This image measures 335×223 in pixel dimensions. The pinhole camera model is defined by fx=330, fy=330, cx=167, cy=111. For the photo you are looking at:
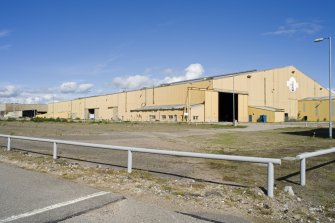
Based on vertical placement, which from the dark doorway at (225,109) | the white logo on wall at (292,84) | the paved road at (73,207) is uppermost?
the white logo on wall at (292,84)

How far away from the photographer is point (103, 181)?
843 cm

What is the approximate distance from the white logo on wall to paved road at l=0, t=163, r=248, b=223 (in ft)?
241

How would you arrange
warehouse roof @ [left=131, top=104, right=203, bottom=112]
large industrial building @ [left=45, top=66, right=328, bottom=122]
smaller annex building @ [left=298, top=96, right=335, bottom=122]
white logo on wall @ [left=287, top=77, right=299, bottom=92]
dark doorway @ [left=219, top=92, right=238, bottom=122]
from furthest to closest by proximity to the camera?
white logo on wall @ [left=287, top=77, right=299, bottom=92] → dark doorway @ [left=219, top=92, right=238, bottom=122] → smaller annex building @ [left=298, top=96, right=335, bottom=122] → warehouse roof @ [left=131, top=104, right=203, bottom=112] → large industrial building @ [left=45, top=66, right=328, bottom=122]

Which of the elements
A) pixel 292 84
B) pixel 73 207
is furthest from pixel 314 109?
pixel 73 207

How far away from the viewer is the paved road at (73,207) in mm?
5383

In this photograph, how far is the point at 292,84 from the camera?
75250mm

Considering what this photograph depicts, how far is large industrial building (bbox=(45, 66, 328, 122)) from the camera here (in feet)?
205

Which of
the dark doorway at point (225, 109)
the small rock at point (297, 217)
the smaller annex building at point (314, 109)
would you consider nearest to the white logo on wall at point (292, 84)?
the smaller annex building at point (314, 109)

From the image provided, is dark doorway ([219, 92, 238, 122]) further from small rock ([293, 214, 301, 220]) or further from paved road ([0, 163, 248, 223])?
small rock ([293, 214, 301, 220])

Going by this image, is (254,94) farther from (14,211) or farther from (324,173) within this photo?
(14,211)

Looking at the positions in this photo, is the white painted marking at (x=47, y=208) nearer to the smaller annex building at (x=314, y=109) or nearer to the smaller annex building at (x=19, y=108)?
the smaller annex building at (x=314, y=109)

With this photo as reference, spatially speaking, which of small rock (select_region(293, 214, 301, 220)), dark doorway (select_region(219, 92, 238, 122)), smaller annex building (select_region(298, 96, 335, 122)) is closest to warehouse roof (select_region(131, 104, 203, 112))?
dark doorway (select_region(219, 92, 238, 122))

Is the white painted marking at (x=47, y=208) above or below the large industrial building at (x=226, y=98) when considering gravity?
below

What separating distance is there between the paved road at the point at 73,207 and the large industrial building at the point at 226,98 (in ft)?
168
